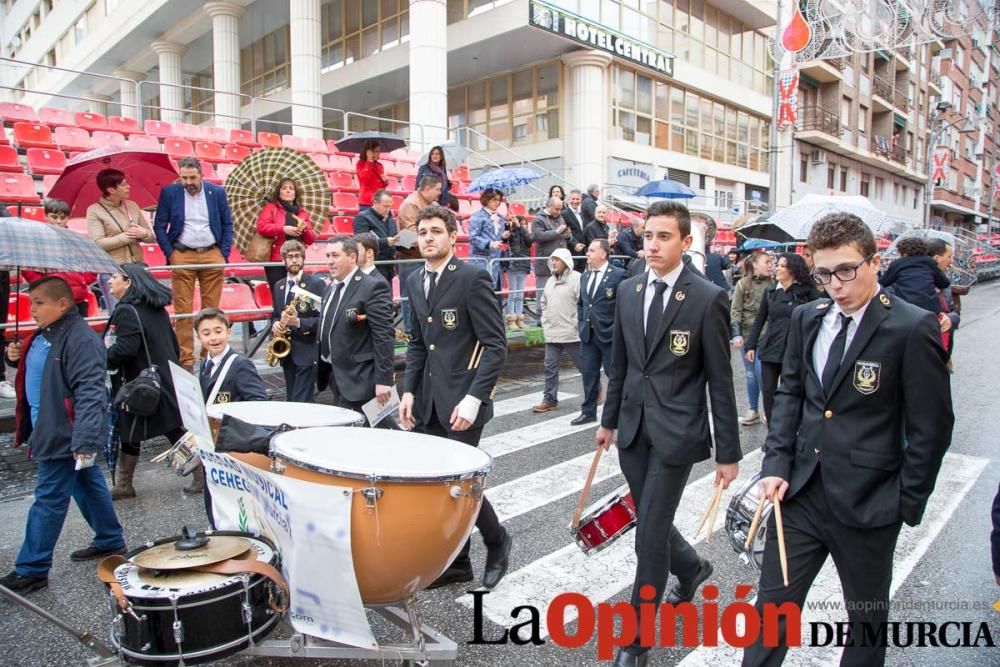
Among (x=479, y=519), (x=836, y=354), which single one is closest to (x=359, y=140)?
(x=479, y=519)

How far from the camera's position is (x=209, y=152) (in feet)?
48.3

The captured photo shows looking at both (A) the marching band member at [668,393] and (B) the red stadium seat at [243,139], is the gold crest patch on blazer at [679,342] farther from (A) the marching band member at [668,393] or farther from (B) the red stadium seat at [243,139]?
(B) the red stadium seat at [243,139]

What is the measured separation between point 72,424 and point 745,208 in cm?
2964

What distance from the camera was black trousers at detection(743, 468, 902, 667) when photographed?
2551mm

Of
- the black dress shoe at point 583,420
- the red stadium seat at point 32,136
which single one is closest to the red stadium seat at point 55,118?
the red stadium seat at point 32,136

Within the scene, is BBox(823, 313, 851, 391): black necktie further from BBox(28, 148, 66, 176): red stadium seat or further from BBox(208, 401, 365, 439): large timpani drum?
BBox(28, 148, 66, 176): red stadium seat

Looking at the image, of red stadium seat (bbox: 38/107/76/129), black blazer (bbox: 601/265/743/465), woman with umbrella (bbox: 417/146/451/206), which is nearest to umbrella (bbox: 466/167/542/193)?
Result: woman with umbrella (bbox: 417/146/451/206)

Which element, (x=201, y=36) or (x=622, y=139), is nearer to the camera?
(x=622, y=139)

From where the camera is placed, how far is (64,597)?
3855 mm

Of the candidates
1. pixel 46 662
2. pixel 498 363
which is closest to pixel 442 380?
pixel 498 363

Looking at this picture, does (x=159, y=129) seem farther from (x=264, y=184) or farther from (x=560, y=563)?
(x=560, y=563)

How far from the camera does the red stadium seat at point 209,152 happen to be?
14.4 m

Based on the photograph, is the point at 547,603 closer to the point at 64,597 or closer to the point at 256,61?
the point at 64,597

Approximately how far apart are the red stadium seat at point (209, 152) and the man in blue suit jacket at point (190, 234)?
742 centimetres
